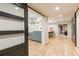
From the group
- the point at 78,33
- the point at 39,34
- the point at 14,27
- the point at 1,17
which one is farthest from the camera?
the point at 39,34

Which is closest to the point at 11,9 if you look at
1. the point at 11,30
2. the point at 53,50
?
the point at 11,30

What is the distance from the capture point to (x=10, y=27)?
7.37 ft

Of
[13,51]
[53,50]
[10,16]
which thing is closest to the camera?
[10,16]

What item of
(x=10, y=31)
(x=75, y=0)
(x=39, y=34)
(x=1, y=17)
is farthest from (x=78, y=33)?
(x=1, y=17)

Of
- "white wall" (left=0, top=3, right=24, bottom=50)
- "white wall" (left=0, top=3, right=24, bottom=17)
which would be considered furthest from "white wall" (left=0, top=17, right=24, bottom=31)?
"white wall" (left=0, top=3, right=24, bottom=17)

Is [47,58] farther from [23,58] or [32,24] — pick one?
[32,24]

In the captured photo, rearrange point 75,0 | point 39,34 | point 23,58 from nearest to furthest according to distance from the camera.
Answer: point 23,58 → point 75,0 → point 39,34

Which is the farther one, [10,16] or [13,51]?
[13,51]

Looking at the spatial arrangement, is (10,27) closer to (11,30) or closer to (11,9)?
(11,30)

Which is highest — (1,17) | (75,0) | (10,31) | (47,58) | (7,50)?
(75,0)

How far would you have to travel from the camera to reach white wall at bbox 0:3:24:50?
196 centimetres

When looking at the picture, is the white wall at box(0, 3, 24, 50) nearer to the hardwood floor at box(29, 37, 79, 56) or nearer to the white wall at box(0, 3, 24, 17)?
the white wall at box(0, 3, 24, 17)

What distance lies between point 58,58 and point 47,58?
147 millimetres

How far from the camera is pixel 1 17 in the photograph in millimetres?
1906
